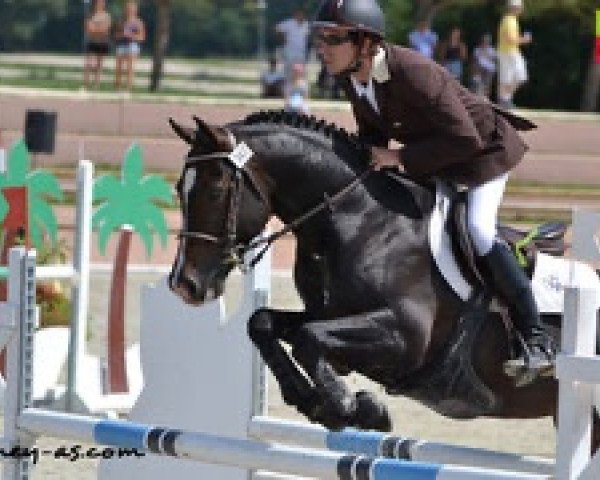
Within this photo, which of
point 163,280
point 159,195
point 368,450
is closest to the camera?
point 368,450

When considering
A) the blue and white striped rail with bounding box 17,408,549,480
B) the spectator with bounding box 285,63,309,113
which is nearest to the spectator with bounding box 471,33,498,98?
the spectator with bounding box 285,63,309,113

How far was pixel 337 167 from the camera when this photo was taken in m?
6.53

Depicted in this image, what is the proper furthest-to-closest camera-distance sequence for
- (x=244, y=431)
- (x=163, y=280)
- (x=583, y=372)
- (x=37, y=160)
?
(x=37, y=160)
(x=163, y=280)
(x=244, y=431)
(x=583, y=372)

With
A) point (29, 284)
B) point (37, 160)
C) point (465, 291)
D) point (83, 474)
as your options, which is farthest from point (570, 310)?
point (37, 160)

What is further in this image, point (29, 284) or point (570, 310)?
point (29, 284)

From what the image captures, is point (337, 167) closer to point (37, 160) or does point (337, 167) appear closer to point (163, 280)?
point (163, 280)

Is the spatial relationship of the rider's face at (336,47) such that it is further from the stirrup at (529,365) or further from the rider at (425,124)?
the stirrup at (529,365)

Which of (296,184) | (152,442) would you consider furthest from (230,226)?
(152,442)

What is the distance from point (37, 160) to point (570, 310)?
17342mm

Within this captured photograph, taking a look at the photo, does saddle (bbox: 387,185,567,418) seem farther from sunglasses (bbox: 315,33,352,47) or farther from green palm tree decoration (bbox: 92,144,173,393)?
green palm tree decoration (bbox: 92,144,173,393)

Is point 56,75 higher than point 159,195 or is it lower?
lower

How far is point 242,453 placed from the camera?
18.9ft

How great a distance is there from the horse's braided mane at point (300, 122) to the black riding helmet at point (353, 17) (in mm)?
347

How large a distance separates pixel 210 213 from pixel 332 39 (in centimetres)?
78
